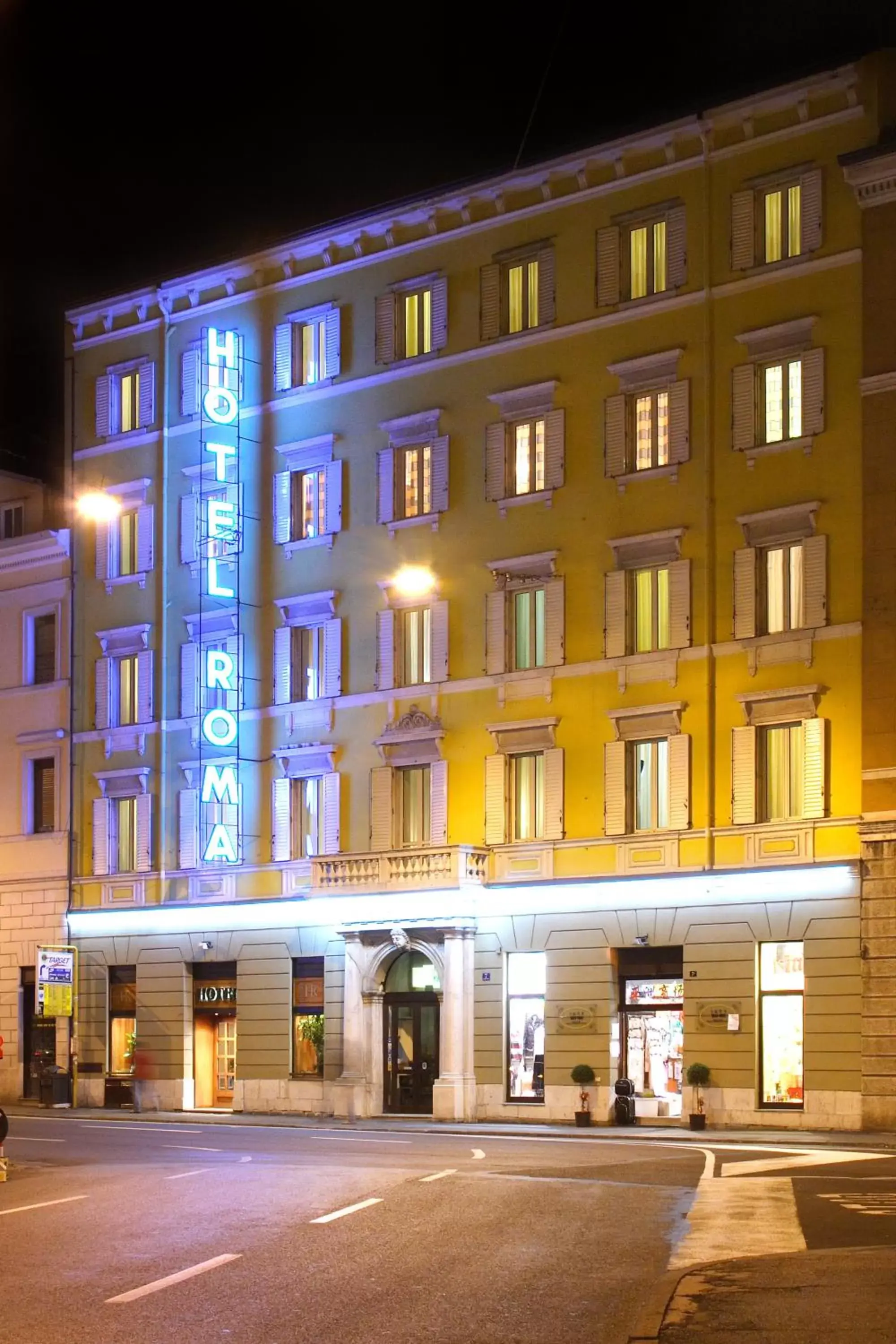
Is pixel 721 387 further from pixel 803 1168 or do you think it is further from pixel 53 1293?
pixel 53 1293

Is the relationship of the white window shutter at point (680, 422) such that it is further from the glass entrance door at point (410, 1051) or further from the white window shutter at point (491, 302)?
the glass entrance door at point (410, 1051)

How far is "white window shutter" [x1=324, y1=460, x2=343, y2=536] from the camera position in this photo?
47000 millimetres

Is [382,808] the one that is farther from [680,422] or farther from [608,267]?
[608,267]

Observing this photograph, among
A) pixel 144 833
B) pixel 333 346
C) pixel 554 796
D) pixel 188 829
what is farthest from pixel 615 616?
pixel 144 833

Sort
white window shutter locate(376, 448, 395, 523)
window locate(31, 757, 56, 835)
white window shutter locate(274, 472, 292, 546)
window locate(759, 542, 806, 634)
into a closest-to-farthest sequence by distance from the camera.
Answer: window locate(759, 542, 806, 634), white window shutter locate(376, 448, 395, 523), white window shutter locate(274, 472, 292, 546), window locate(31, 757, 56, 835)

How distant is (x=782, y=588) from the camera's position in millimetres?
39375

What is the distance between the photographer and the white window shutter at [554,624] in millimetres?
42531

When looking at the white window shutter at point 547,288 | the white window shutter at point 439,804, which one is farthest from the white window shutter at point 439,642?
the white window shutter at point 547,288

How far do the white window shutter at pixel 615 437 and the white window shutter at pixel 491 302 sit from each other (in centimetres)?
384

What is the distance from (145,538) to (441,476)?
985 centimetres

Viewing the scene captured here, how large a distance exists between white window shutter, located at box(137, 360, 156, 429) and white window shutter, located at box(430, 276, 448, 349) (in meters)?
9.28

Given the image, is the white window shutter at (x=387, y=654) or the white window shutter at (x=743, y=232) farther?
the white window shutter at (x=387, y=654)

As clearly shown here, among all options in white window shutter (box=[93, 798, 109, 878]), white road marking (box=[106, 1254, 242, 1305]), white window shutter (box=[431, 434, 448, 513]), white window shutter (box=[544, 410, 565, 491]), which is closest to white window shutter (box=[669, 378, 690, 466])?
white window shutter (box=[544, 410, 565, 491])

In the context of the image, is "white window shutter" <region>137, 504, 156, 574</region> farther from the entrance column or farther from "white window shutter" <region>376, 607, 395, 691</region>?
the entrance column
